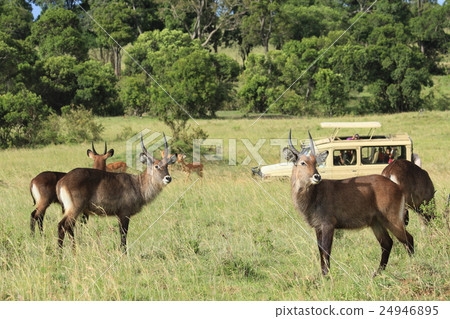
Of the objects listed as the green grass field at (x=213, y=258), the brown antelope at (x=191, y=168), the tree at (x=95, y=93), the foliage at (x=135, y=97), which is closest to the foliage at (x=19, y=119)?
the brown antelope at (x=191, y=168)

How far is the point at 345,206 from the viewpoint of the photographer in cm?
590

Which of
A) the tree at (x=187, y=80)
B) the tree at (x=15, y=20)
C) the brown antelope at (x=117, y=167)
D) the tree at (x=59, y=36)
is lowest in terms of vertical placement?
the brown antelope at (x=117, y=167)

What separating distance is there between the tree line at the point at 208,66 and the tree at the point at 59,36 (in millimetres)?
104

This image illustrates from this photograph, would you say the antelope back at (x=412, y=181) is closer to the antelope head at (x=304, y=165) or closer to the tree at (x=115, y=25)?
the antelope head at (x=304, y=165)

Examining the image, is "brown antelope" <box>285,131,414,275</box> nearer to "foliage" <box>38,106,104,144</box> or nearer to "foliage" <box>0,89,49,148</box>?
"foliage" <box>0,89,49,148</box>

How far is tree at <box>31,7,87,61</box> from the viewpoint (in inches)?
1842

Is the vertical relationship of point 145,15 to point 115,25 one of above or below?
above

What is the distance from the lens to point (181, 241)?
7324 millimetres

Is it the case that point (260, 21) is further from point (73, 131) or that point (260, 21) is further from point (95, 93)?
point (73, 131)

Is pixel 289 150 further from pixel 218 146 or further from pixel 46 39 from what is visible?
pixel 46 39

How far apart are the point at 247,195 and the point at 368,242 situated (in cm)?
426

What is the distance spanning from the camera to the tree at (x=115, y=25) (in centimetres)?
5650

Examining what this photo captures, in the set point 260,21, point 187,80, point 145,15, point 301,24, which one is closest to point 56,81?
point 187,80

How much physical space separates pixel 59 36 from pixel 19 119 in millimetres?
27813
